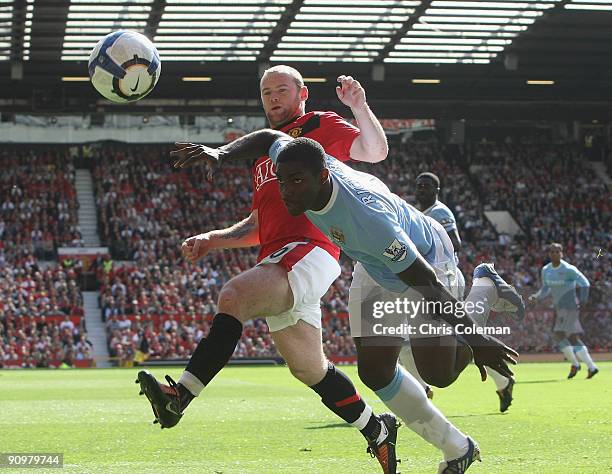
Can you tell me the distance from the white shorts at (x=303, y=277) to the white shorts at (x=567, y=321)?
12998 mm

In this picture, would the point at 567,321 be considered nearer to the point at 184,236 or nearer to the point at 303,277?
the point at 303,277

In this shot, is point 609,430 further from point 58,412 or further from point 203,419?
point 58,412

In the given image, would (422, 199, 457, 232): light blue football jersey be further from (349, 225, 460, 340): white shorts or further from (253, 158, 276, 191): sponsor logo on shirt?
(253, 158, 276, 191): sponsor logo on shirt

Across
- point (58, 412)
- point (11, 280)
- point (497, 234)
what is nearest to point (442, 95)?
point (497, 234)

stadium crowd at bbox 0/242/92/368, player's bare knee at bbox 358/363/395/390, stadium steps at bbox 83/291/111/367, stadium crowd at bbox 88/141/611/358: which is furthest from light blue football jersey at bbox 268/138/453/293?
stadium steps at bbox 83/291/111/367

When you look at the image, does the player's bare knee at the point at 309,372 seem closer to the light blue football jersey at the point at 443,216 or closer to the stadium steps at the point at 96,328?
the light blue football jersey at the point at 443,216

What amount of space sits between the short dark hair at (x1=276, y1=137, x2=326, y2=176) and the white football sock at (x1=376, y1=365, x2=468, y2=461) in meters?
1.36

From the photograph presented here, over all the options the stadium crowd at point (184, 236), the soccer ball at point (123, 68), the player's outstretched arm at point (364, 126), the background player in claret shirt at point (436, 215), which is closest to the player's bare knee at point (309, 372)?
the player's outstretched arm at point (364, 126)

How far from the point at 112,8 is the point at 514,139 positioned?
20681mm

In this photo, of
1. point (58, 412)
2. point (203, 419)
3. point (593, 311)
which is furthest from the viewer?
point (593, 311)

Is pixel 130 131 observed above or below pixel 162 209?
above

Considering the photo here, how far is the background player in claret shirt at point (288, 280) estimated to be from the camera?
514 cm

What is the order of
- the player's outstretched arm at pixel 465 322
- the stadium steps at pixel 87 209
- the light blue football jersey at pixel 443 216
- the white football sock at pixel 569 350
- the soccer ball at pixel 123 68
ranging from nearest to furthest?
the player's outstretched arm at pixel 465 322, the soccer ball at pixel 123 68, the light blue football jersey at pixel 443 216, the white football sock at pixel 569 350, the stadium steps at pixel 87 209

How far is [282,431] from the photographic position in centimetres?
857
